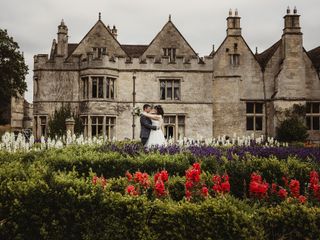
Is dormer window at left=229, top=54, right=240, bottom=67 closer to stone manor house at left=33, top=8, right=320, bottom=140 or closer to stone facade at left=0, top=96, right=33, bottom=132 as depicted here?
stone manor house at left=33, top=8, right=320, bottom=140

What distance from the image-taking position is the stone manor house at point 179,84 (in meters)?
28.0

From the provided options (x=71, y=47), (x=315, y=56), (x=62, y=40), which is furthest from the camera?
(x=315, y=56)

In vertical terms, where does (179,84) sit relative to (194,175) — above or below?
above

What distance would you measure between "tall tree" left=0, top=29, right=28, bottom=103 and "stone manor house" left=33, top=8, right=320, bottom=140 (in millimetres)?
10304

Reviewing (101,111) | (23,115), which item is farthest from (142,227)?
(23,115)

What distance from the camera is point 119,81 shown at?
2841 centimetres

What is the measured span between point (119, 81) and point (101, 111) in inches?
99.7

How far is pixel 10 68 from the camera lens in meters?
37.8

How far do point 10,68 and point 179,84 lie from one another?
1765 cm

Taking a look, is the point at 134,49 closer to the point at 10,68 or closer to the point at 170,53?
the point at 170,53

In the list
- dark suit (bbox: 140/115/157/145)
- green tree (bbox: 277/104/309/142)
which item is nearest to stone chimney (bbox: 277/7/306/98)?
green tree (bbox: 277/104/309/142)

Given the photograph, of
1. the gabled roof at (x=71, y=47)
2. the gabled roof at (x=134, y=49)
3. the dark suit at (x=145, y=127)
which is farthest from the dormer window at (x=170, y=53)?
the dark suit at (x=145, y=127)

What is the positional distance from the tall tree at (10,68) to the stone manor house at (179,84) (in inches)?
406

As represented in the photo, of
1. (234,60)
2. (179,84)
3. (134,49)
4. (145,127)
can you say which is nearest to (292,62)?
(234,60)
